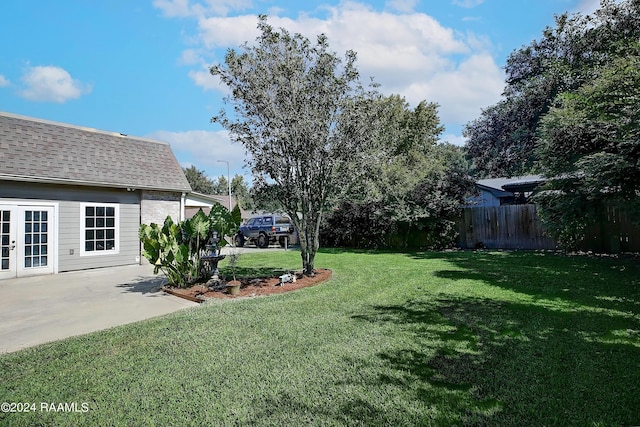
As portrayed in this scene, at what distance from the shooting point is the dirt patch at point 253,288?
6230 mm

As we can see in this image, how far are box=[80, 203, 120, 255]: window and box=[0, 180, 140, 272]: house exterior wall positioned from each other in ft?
0.23

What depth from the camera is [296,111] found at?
22.7 ft

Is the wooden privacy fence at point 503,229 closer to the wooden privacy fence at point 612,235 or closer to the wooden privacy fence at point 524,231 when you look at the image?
the wooden privacy fence at point 524,231

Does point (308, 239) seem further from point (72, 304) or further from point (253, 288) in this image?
point (72, 304)

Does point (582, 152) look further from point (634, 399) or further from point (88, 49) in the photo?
point (88, 49)

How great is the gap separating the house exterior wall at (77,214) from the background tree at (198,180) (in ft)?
117

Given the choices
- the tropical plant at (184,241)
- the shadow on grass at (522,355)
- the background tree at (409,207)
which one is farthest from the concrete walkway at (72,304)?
the background tree at (409,207)

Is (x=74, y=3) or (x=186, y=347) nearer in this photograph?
(x=186, y=347)

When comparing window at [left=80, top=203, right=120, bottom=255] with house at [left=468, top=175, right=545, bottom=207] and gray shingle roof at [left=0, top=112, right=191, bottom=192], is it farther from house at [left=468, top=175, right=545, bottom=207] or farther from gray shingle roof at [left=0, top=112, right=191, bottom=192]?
house at [left=468, top=175, right=545, bottom=207]

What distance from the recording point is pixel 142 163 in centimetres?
1183

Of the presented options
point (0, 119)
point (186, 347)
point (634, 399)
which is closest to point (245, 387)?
point (186, 347)

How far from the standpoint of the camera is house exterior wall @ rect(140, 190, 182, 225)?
37.3 ft

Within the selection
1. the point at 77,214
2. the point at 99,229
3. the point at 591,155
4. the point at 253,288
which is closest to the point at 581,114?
the point at 591,155

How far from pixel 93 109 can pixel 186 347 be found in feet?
45.1
